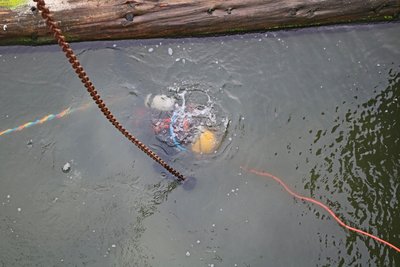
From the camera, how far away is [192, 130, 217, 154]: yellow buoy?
160 inches

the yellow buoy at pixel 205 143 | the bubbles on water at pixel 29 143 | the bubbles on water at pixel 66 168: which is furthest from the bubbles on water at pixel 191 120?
the bubbles on water at pixel 29 143

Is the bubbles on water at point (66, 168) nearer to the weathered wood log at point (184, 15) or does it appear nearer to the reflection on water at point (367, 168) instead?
the weathered wood log at point (184, 15)

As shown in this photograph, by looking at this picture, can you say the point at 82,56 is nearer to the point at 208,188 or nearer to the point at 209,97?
the point at 209,97

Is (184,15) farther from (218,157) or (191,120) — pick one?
(218,157)

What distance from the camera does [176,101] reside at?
4.32 metres

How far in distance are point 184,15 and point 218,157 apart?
1517 millimetres

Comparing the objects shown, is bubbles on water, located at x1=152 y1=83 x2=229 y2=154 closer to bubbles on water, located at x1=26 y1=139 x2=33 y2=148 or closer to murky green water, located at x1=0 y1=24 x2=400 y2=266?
murky green water, located at x1=0 y1=24 x2=400 y2=266

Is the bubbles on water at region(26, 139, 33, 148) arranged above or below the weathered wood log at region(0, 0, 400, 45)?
below

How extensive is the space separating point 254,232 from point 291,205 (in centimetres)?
41

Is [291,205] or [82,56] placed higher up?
[82,56]

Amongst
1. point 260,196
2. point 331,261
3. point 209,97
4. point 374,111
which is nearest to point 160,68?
point 209,97

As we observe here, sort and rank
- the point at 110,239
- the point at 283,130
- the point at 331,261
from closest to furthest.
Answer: the point at 331,261 → the point at 110,239 → the point at 283,130

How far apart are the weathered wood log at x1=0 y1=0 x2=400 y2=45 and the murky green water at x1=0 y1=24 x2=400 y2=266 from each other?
0.15m

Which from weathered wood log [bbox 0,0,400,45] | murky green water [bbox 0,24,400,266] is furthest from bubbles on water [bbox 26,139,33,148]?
weathered wood log [bbox 0,0,400,45]
